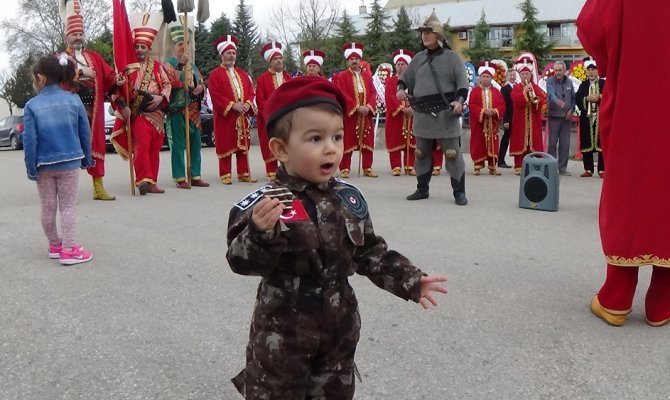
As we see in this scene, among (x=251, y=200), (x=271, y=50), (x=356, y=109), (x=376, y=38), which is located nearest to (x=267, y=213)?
(x=251, y=200)

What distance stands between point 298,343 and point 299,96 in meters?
0.77

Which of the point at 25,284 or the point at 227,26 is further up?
the point at 227,26

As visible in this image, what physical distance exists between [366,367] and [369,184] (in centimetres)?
690

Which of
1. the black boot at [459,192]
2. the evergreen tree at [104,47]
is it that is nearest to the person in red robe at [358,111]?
the black boot at [459,192]

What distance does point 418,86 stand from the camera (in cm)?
766

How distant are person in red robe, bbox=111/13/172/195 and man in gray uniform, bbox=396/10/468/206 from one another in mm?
3319

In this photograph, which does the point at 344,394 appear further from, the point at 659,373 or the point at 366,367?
the point at 659,373

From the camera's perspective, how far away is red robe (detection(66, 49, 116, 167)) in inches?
316

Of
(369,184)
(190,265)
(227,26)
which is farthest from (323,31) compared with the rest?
(190,265)

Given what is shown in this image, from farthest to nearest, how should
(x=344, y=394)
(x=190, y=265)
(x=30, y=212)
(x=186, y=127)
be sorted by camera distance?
1. (x=186, y=127)
2. (x=30, y=212)
3. (x=190, y=265)
4. (x=344, y=394)

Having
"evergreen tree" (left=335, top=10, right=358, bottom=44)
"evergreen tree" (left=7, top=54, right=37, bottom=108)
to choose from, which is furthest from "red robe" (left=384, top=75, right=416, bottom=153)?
"evergreen tree" (left=7, top=54, right=37, bottom=108)

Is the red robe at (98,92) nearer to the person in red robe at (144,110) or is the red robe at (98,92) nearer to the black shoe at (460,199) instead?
the person in red robe at (144,110)

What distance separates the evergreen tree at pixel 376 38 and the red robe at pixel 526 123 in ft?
99.7

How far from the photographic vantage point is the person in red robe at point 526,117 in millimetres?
11391
